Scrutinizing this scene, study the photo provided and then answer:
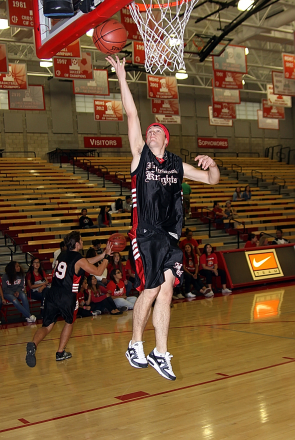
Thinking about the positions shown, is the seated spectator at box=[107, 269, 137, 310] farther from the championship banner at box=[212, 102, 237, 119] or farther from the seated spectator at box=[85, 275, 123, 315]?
the championship banner at box=[212, 102, 237, 119]

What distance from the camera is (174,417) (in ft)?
13.5

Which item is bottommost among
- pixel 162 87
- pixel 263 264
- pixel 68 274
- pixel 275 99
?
pixel 263 264

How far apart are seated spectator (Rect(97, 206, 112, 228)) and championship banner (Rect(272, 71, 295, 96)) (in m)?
7.63

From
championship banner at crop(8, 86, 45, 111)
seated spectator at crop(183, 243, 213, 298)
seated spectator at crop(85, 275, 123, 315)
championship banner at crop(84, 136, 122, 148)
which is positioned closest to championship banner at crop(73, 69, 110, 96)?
championship banner at crop(8, 86, 45, 111)

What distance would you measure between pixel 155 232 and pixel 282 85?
48.4ft

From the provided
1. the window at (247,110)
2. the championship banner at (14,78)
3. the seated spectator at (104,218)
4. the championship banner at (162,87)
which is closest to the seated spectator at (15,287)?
the seated spectator at (104,218)

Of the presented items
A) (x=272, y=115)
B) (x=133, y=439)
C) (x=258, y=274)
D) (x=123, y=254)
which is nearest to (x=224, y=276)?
(x=258, y=274)

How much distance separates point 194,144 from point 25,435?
80.2 ft

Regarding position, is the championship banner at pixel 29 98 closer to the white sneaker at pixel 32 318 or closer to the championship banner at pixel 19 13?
the championship banner at pixel 19 13

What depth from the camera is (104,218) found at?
538 inches

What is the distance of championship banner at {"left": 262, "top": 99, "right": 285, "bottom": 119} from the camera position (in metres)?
19.4

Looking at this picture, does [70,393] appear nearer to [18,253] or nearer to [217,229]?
[18,253]

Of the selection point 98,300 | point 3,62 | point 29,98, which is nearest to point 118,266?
point 98,300

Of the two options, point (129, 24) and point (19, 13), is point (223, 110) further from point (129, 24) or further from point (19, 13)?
point (19, 13)
